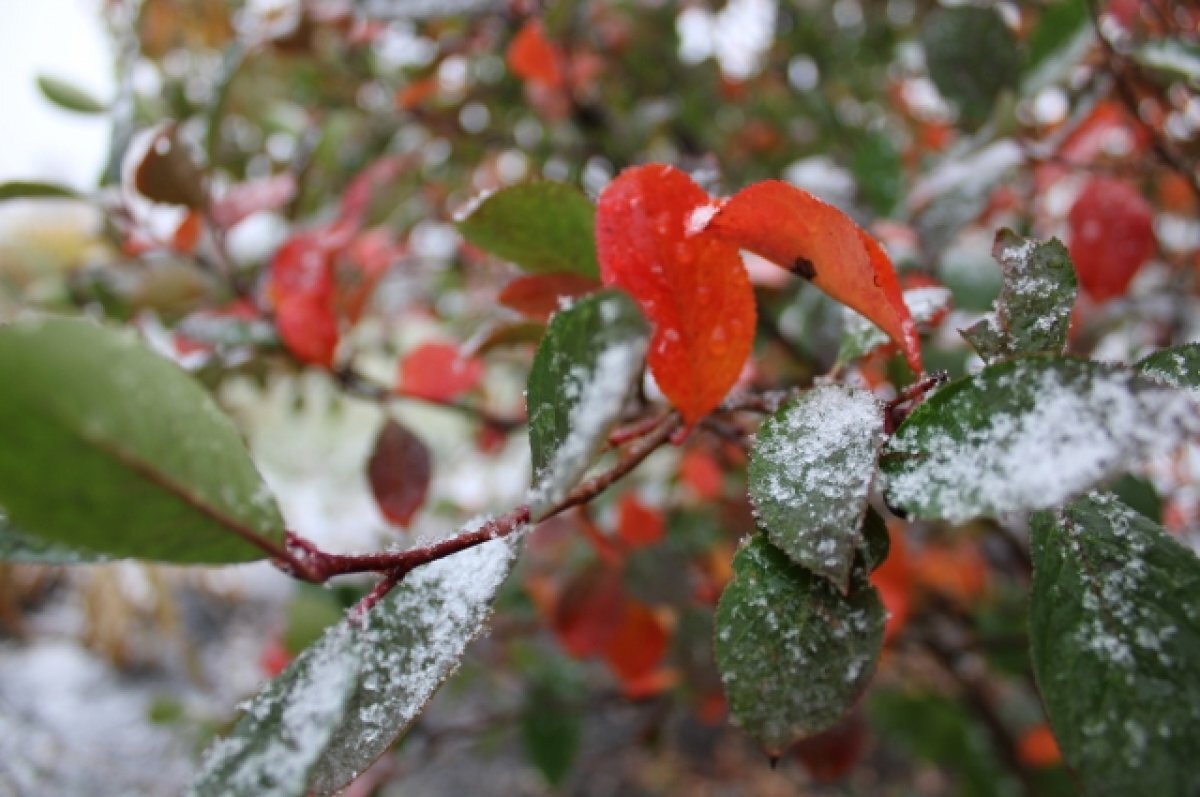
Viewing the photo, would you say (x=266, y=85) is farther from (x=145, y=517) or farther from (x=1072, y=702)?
(x=1072, y=702)

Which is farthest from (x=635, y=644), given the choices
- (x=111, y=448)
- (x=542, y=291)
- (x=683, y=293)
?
(x=111, y=448)

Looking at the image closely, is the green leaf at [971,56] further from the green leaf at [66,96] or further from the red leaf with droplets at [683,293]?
the green leaf at [66,96]

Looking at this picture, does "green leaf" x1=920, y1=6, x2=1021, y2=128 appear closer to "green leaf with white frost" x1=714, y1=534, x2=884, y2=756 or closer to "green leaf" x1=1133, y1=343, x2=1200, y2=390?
"green leaf" x1=1133, y1=343, x2=1200, y2=390

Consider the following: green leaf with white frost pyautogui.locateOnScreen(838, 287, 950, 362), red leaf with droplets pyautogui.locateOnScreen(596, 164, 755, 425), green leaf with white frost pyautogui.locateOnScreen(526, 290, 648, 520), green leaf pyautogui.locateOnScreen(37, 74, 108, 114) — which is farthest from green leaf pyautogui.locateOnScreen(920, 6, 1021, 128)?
green leaf pyautogui.locateOnScreen(37, 74, 108, 114)

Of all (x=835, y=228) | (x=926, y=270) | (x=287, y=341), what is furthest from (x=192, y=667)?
(x=835, y=228)

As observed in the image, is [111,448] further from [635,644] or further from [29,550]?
[635,644]

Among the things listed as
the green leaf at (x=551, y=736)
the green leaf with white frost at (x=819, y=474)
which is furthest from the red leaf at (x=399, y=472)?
the green leaf at (x=551, y=736)
